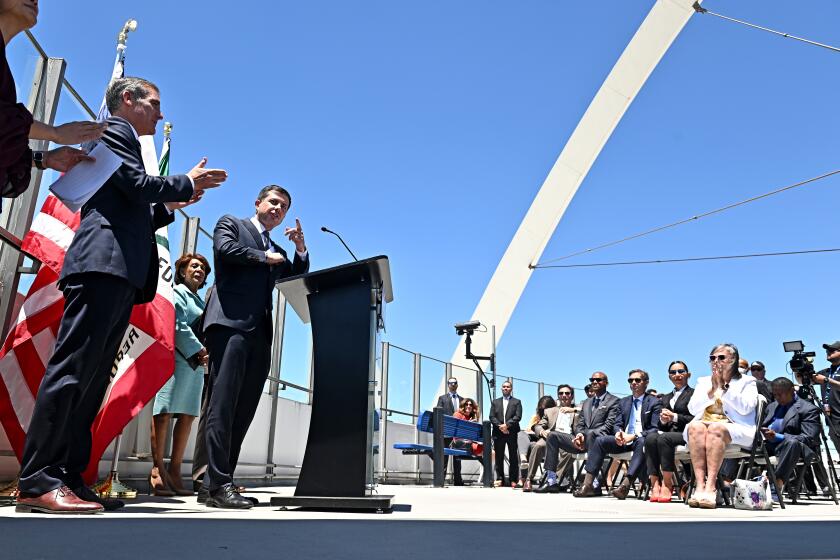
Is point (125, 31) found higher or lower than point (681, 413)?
higher

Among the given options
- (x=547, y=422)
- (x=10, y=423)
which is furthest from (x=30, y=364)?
(x=547, y=422)

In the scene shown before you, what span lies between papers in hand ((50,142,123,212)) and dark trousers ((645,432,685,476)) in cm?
378

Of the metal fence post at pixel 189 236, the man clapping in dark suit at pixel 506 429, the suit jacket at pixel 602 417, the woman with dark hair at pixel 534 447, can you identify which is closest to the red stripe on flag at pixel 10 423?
the metal fence post at pixel 189 236

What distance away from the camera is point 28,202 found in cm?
284

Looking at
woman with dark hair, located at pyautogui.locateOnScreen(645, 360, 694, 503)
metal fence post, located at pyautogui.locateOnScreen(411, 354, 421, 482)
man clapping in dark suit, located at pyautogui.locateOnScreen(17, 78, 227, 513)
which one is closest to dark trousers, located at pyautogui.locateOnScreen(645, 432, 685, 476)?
woman with dark hair, located at pyautogui.locateOnScreen(645, 360, 694, 503)

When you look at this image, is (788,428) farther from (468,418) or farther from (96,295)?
(96,295)

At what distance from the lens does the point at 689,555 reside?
122 centimetres

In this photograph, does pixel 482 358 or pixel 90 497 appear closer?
pixel 90 497

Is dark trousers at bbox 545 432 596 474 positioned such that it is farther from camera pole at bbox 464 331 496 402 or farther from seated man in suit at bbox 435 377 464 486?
camera pole at bbox 464 331 496 402

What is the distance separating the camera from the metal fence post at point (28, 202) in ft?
8.89

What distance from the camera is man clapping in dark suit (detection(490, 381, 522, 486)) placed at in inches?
333

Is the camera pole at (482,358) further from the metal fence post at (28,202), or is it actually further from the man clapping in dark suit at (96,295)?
the man clapping in dark suit at (96,295)

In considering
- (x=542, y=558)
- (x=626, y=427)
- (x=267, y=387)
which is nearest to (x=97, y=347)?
(x=542, y=558)

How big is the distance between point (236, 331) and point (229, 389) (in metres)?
0.22
